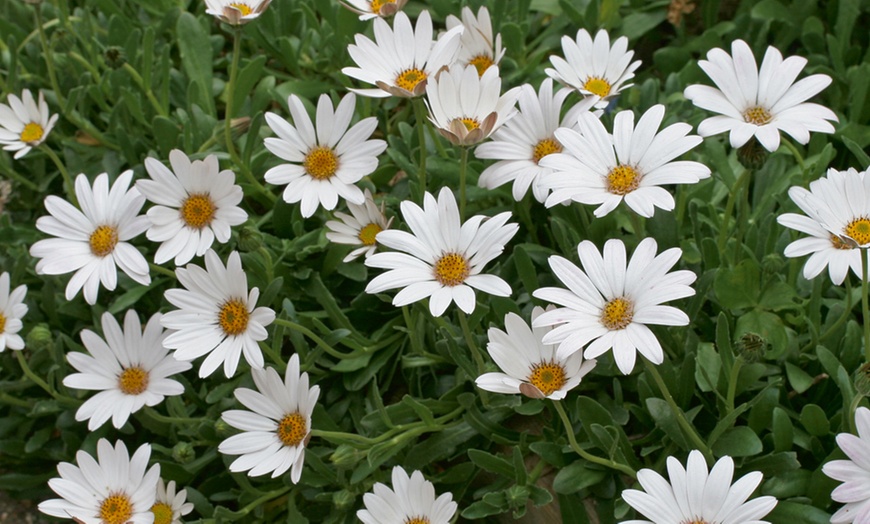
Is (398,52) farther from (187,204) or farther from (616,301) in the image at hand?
(616,301)

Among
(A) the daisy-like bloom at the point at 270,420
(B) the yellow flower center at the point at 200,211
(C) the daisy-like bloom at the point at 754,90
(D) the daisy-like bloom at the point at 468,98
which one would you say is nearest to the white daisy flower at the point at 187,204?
(B) the yellow flower center at the point at 200,211

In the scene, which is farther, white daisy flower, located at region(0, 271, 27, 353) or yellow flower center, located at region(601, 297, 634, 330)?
white daisy flower, located at region(0, 271, 27, 353)

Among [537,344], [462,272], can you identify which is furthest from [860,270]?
[462,272]

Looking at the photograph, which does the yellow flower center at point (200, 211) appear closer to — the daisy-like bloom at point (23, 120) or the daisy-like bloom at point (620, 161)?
the daisy-like bloom at point (23, 120)

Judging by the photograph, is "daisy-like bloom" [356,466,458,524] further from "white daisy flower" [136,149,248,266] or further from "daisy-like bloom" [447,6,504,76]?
"daisy-like bloom" [447,6,504,76]

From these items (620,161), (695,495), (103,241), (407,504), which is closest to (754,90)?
(620,161)

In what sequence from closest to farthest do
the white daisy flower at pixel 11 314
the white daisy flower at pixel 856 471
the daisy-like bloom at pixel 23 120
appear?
Answer: the white daisy flower at pixel 856 471 < the white daisy flower at pixel 11 314 < the daisy-like bloom at pixel 23 120

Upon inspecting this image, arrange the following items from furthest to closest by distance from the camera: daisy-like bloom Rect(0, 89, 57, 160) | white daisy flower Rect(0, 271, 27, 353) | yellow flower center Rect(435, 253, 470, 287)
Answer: daisy-like bloom Rect(0, 89, 57, 160), white daisy flower Rect(0, 271, 27, 353), yellow flower center Rect(435, 253, 470, 287)

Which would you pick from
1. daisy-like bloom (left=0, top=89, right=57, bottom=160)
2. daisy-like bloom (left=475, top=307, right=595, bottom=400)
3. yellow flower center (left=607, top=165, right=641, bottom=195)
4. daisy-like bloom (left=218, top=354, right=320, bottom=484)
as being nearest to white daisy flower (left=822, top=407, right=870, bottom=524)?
daisy-like bloom (left=475, top=307, right=595, bottom=400)
